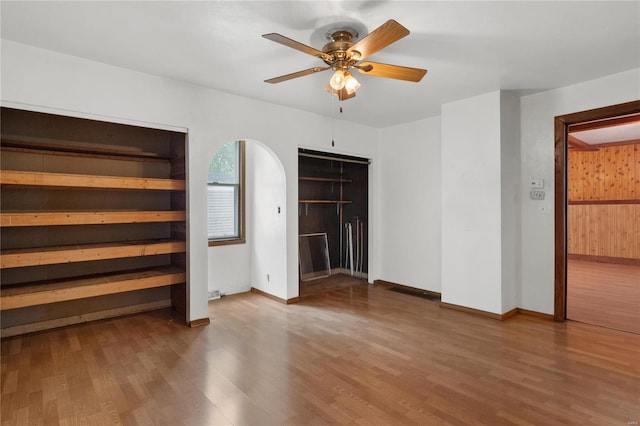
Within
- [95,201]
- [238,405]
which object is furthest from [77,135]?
[238,405]

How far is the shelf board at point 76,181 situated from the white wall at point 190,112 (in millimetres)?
286

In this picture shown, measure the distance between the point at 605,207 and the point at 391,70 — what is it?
7.44 meters

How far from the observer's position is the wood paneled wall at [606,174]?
7.22 metres

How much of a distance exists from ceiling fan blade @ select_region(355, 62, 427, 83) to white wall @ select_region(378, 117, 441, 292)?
2.38 metres

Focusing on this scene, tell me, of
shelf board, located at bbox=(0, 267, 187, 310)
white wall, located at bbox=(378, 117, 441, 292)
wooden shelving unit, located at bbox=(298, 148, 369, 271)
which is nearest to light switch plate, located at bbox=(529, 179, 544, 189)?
white wall, located at bbox=(378, 117, 441, 292)

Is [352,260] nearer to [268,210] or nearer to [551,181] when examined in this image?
[268,210]

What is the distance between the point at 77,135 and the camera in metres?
3.63

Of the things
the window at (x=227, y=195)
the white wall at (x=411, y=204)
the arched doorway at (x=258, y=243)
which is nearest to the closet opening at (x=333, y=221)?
the white wall at (x=411, y=204)

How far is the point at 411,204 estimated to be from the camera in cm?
517

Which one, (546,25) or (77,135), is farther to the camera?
(77,135)

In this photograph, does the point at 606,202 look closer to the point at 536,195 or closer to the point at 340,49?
the point at 536,195

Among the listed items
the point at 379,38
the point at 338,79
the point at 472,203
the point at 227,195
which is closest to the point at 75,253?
the point at 227,195

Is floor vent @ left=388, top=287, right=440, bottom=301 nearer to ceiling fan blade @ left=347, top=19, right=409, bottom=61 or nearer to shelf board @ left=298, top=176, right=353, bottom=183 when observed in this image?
shelf board @ left=298, top=176, right=353, bottom=183

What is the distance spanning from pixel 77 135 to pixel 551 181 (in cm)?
526
